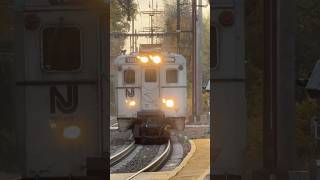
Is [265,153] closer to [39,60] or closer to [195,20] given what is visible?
[39,60]

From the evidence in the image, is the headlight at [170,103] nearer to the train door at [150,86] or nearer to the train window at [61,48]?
the train door at [150,86]

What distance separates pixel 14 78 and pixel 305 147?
3.62 meters

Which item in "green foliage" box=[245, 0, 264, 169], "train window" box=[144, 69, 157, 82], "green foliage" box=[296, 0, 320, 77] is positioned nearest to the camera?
"green foliage" box=[245, 0, 264, 169]

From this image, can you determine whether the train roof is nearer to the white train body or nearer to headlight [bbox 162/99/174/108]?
the white train body

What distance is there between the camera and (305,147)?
778 centimetres

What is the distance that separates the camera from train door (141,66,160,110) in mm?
24219

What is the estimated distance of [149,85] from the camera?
79.8 ft

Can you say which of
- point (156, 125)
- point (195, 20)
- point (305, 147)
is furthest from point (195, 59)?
point (305, 147)

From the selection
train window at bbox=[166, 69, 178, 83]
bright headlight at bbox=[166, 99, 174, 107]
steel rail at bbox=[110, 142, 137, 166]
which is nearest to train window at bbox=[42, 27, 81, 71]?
steel rail at bbox=[110, 142, 137, 166]

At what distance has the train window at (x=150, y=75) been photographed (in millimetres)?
24219

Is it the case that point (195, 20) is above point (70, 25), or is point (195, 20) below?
above

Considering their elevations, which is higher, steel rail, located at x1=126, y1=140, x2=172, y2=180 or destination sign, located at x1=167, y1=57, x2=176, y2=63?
destination sign, located at x1=167, y1=57, x2=176, y2=63

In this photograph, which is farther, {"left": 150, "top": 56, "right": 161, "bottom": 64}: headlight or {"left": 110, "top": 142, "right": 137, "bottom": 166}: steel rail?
{"left": 150, "top": 56, "right": 161, "bottom": 64}: headlight

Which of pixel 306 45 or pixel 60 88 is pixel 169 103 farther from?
pixel 306 45
